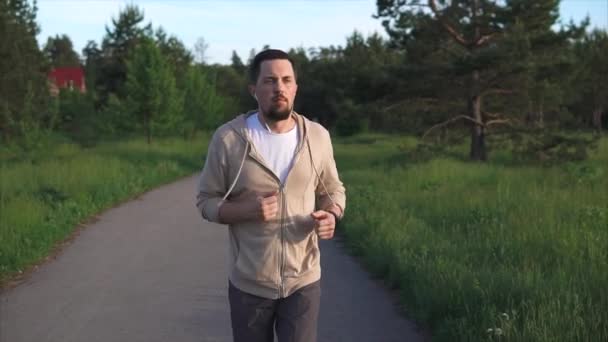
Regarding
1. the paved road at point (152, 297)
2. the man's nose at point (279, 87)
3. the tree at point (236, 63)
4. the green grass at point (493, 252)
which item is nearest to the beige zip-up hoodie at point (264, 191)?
the man's nose at point (279, 87)

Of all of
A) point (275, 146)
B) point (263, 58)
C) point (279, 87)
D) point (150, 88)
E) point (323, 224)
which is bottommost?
point (323, 224)

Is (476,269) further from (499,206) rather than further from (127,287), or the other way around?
(499,206)

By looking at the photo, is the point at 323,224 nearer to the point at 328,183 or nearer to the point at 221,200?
the point at 328,183

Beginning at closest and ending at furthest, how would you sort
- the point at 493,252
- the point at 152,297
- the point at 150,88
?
the point at 152,297 < the point at 493,252 < the point at 150,88

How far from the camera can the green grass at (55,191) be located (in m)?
8.10

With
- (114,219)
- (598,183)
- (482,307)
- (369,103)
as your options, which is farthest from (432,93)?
(482,307)

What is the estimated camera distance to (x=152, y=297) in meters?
6.27

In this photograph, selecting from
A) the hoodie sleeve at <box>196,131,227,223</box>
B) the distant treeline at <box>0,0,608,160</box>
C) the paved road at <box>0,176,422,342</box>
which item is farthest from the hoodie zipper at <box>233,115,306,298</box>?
the distant treeline at <box>0,0,608,160</box>

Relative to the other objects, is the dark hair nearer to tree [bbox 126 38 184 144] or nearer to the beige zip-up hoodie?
the beige zip-up hoodie

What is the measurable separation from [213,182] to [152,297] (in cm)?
364

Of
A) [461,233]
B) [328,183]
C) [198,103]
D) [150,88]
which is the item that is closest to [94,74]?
[198,103]

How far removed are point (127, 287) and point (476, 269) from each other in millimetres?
3700

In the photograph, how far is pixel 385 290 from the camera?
6.42 m

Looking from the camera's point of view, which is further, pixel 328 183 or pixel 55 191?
pixel 55 191
